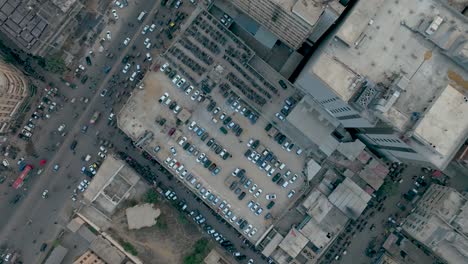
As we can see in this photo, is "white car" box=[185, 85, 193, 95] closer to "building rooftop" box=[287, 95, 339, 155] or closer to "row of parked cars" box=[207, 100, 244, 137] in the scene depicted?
"row of parked cars" box=[207, 100, 244, 137]

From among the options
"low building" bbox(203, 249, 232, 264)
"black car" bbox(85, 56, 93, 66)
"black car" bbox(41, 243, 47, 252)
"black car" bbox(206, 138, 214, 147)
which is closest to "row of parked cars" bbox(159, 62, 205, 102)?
"black car" bbox(206, 138, 214, 147)

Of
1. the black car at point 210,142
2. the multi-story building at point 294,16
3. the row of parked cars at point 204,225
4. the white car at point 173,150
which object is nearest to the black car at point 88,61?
the white car at point 173,150

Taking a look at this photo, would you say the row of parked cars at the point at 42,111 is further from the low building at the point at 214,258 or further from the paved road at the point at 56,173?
the low building at the point at 214,258

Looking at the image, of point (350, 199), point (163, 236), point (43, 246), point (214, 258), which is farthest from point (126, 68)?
point (350, 199)

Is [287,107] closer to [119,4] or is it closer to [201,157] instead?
[201,157]

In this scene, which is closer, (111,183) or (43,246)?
(111,183)
